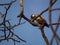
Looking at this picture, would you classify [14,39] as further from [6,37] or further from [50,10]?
[50,10]

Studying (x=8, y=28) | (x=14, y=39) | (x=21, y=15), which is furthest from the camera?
(x=14, y=39)

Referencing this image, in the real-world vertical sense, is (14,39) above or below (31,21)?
below

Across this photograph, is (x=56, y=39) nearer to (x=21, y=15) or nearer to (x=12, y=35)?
(x=21, y=15)

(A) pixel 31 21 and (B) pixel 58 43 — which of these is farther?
(A) pixel 31 21

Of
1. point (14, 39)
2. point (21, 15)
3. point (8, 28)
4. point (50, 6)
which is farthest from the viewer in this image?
point (14, 39)

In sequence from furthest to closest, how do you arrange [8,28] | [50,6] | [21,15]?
[8,28], [21,15], [50,6]

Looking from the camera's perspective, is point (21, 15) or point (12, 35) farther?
point (12, 35)

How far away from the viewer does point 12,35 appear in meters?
1.79

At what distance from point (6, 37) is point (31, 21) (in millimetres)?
1018

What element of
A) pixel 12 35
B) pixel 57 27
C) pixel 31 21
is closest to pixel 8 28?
pixel 12 35

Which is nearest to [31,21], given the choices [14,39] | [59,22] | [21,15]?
[21,15]

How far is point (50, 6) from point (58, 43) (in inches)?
6.7

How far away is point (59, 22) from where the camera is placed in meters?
0.69

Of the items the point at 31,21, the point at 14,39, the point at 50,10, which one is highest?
the point at 50,10
